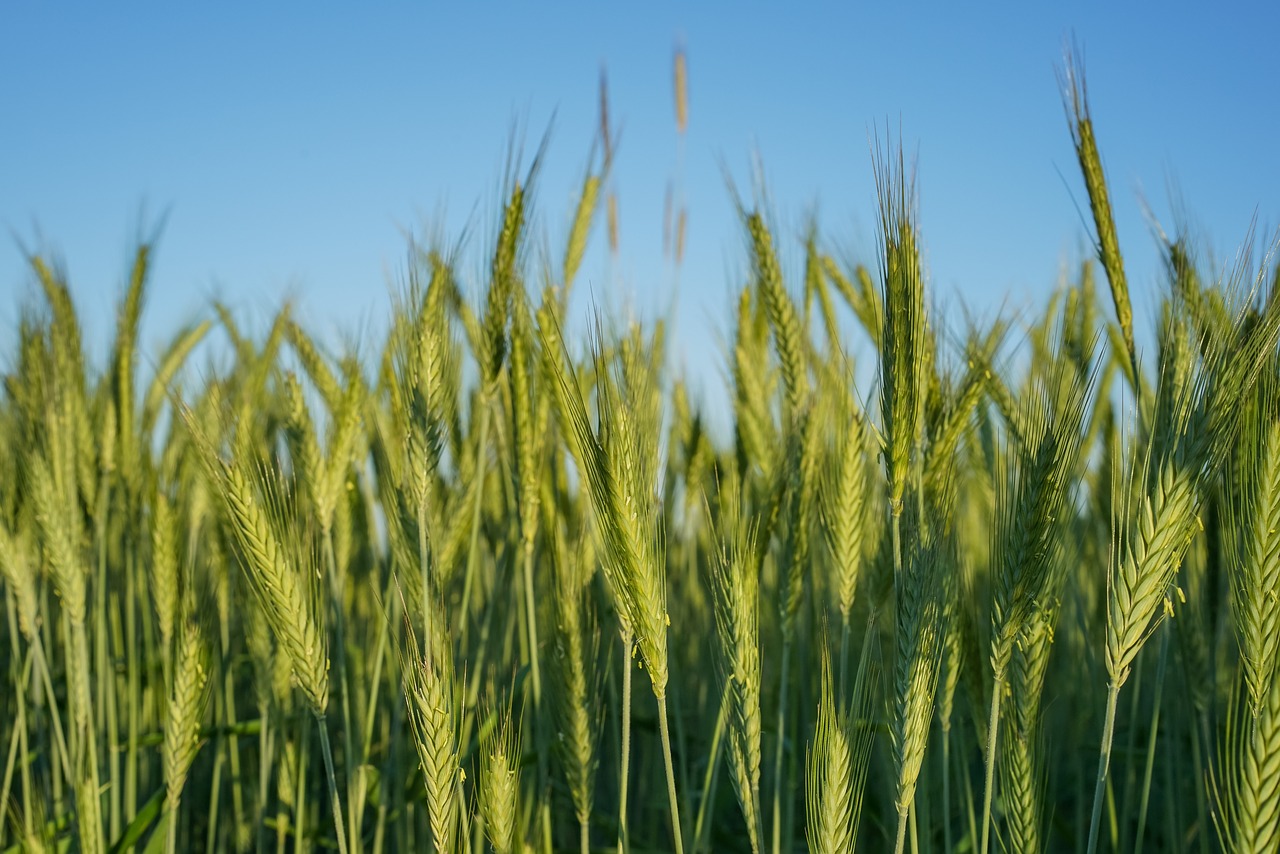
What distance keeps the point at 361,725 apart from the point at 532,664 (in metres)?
0.46

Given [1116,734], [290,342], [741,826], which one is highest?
[290,342]

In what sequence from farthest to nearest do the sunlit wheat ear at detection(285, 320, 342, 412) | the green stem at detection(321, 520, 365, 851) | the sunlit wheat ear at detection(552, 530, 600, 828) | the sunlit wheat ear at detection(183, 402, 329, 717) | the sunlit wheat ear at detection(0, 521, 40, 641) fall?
the sunlit wheat ear at detection(285, 320, 342, 412) < the sunlit wheat ear at detection(0, 521, 40, 641) < the green stem at detection(321, 520, 365, 851) < the sunlit wheat ear at detection(552, 530, 600, 828) < the sunlit wheat ear at detection(183, 402, 329, 717)

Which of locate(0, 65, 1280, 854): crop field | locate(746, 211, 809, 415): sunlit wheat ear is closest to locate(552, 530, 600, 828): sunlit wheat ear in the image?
locate(0, 65, 1280, 854): crop field

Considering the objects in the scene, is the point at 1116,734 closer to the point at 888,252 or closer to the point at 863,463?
the point at 863,463

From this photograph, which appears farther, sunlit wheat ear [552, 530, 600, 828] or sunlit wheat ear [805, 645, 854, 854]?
sunlit wheat ear [552, 530, 600, 828]

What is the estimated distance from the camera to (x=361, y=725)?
7.44ft

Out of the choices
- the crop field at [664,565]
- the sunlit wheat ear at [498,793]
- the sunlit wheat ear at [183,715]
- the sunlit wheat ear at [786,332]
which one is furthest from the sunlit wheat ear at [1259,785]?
the sunlit wheat ear at [183,715]

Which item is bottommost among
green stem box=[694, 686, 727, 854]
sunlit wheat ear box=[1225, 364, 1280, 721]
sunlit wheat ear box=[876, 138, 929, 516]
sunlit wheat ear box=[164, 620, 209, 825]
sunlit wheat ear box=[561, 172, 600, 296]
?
green stem box=[694, 686, 727, 854]

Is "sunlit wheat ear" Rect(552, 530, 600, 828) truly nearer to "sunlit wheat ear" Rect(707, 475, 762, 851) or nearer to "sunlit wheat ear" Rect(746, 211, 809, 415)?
"sunlit wheat ear" Rect(707, 475, 762, 851)

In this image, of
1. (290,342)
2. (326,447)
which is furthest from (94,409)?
(326,447)

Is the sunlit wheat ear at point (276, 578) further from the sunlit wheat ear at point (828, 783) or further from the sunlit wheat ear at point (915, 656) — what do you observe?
the sunlit wheat ear at point (915, 656)

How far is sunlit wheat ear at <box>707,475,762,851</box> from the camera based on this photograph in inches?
58.4

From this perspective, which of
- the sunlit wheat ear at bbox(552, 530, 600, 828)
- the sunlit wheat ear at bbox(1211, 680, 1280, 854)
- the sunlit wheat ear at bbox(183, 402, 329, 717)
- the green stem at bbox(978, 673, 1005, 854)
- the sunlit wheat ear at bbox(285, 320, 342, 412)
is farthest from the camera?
the sunlit wheat ear at bbox(285, 320, 342, 412)

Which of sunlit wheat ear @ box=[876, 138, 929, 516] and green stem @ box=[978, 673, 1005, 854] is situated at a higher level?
A: sunlit wheat ear @ box=[876, 138, 929, 516]
